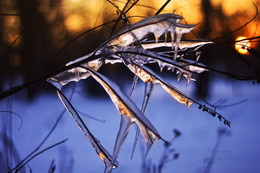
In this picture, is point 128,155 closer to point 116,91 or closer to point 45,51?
point 116,91

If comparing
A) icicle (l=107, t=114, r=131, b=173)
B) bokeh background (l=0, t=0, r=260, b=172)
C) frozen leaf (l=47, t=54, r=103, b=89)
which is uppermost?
bokeh background (l=0, t=0, r=260, b=172)

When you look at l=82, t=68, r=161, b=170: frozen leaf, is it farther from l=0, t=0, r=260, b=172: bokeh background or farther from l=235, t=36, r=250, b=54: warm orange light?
l=0, t=0, r=260, b=172: bokeh background

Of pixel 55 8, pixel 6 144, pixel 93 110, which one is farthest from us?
pixel 55 8

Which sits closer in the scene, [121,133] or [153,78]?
[121,133]

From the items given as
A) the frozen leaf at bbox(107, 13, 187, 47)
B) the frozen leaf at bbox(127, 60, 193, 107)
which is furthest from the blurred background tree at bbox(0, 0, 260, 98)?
the frozen leaf at bbox(107, 13, 187, 47)

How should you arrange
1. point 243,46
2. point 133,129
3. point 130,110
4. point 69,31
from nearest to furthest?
point 130,110 < point 243,46 < point 133,129 < point 69,31

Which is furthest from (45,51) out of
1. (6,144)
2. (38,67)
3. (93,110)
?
(6,144)

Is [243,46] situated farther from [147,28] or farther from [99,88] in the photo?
[99,88]

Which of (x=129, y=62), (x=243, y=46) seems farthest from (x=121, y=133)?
(x=243, y=46)

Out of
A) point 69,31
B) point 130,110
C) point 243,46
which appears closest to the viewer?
point 130,110

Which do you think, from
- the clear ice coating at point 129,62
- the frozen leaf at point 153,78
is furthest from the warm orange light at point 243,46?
the frozen leaf at point 153,78

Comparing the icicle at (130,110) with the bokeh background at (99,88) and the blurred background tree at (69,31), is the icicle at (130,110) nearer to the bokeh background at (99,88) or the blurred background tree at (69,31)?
the bokeh background at (99,88)
